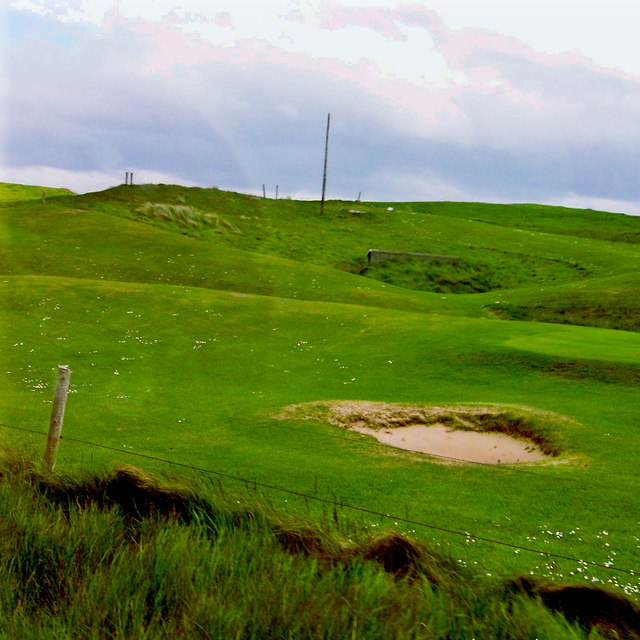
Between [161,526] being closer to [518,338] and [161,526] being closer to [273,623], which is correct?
[273,623]

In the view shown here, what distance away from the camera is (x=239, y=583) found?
468 cm

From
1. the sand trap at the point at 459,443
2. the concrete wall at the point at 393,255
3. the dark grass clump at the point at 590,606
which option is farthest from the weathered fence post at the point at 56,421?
the concrete wall at the point at 393,255

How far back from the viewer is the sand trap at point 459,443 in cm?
1405

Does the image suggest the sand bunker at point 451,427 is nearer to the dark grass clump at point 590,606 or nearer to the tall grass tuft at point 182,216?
the dark grass clump at point 590,606

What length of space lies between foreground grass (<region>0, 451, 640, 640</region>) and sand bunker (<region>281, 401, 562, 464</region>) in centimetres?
880

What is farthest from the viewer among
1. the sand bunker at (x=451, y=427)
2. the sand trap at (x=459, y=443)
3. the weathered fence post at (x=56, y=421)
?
the sand bunker at (x=451, y=427)

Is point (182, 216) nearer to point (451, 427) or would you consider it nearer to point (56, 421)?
point (451, 427)

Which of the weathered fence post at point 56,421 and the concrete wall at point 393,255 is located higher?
the concrete wall at point 393,255

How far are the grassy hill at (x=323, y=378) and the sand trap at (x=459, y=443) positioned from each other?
724 mm

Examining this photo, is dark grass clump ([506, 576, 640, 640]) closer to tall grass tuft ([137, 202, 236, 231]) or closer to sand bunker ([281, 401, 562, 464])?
sand bunker ([281, 401, 562, 464])

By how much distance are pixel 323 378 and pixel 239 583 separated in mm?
15615

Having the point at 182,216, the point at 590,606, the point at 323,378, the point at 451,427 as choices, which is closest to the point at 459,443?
the point at 451,427

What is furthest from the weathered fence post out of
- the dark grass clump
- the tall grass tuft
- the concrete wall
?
the concrete wall

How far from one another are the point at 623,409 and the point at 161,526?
12.9 meters
